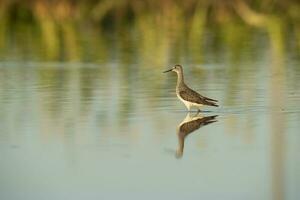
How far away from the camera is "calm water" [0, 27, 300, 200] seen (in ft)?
27.7

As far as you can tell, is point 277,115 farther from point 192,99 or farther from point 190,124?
point 192,99

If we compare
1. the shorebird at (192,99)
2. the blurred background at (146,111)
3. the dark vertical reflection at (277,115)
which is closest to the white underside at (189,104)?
the shorebird at (192,99)

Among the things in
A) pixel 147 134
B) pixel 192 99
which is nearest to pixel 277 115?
pixel 192 99

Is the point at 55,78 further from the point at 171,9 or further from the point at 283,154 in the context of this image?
the point at 171,9

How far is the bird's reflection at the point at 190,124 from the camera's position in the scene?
1040 cm

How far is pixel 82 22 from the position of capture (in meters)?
25.6

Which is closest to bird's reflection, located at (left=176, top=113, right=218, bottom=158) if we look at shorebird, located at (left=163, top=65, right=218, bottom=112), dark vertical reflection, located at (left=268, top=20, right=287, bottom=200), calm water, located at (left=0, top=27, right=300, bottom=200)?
calm water, located at (left=0, top=27, right=300, bottom=200)

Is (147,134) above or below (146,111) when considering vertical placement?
below

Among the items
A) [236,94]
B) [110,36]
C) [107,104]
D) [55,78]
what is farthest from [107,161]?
[110,36]

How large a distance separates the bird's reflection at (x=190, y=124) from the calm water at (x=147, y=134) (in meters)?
0.01

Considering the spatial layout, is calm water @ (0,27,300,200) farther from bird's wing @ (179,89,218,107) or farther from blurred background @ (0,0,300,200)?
bird's wing @ (179,89,218,107)

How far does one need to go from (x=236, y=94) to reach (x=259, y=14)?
39.0 ft

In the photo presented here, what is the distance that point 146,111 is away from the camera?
39.3 feet

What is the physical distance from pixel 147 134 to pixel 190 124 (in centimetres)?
86
